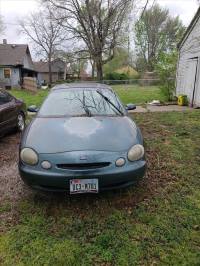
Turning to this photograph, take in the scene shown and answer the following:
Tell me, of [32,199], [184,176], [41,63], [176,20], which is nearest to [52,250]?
[32,199]

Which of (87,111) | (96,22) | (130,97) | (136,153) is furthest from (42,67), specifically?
(136,153)

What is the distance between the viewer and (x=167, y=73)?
13773 millimetres

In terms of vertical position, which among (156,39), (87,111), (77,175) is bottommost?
(77,175)

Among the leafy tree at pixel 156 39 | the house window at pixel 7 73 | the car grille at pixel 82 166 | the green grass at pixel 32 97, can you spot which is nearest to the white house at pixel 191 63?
the green grass at pixel 32 97

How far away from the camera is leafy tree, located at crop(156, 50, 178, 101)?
1377 centimetres

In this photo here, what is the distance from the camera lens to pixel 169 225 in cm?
258

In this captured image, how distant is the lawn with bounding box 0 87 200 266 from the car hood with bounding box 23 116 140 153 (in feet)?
2.42

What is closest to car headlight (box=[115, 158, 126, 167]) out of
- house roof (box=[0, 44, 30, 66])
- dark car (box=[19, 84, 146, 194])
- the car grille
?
dark car (box=[19, 84, 146, 194])

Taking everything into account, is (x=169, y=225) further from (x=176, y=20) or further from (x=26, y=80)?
(x=176, y=20)

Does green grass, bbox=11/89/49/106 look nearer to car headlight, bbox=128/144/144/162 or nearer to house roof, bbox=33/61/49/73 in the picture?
car headlight, bbox=128/144/144/162

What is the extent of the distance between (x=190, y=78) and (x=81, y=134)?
10079mm

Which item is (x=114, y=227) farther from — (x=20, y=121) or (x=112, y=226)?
(x=20, y=121)

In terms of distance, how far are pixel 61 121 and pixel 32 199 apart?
112 cm

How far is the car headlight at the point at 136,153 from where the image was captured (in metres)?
2.78
